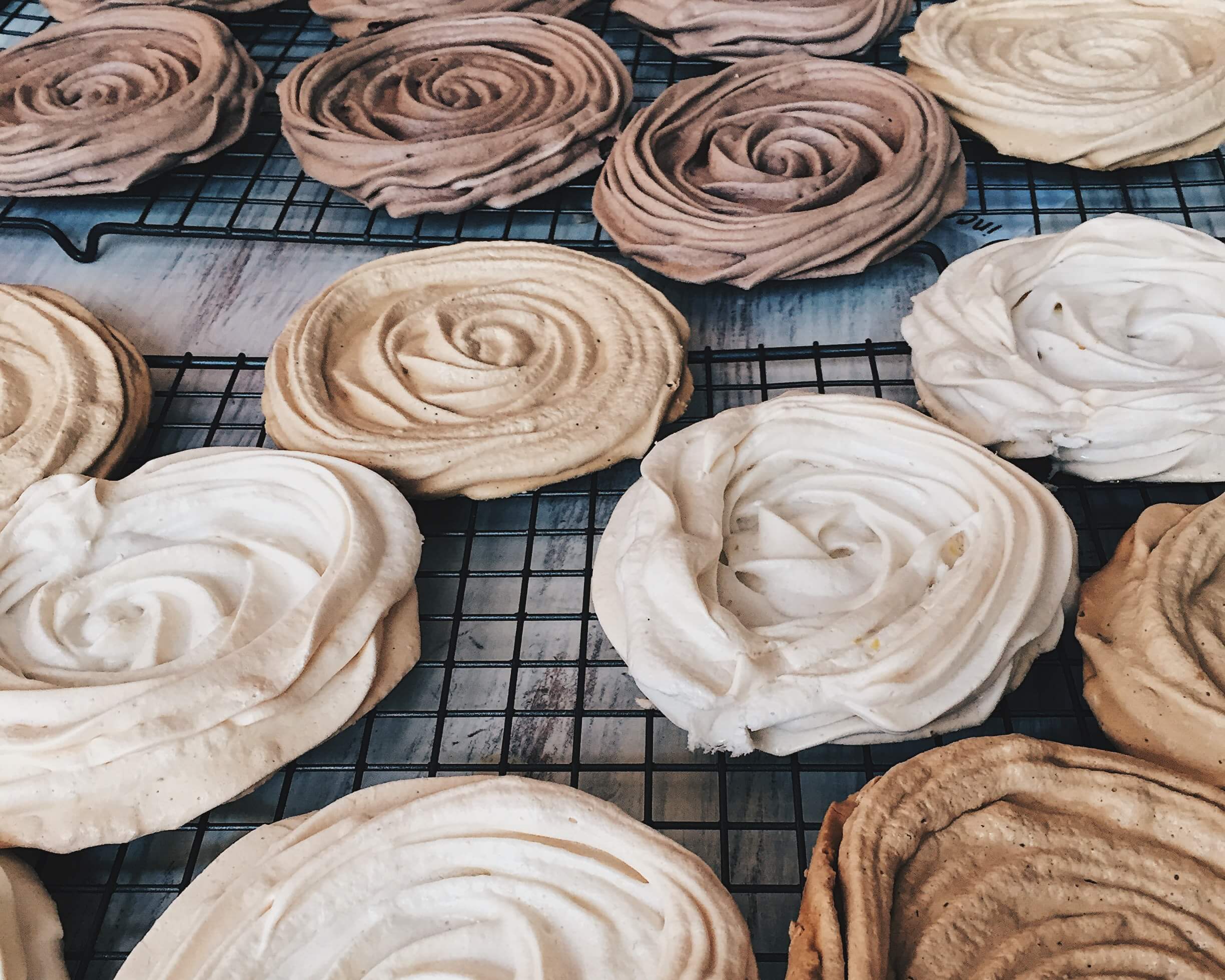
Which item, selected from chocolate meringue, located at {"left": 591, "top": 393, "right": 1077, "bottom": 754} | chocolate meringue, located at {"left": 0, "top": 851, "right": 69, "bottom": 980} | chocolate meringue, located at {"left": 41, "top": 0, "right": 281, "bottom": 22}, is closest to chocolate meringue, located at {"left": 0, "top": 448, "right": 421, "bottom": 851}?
chocolate meringue, located at {"left": 0, "top": 851, "right": 69, "bottom": 980}

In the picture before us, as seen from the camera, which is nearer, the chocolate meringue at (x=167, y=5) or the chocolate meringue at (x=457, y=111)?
the chocolate meringue at (x=457, y=111)

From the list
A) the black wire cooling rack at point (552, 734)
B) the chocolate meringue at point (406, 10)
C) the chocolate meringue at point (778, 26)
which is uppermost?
the chocolate meringue at point (406, 10)

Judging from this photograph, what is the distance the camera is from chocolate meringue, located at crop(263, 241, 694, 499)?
2.22m

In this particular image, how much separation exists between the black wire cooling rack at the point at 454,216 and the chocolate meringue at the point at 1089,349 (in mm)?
481

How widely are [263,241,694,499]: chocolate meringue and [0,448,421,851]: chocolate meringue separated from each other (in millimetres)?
155

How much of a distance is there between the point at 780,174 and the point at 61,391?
1.91 m

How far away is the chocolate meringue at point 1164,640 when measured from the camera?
1.68 meters

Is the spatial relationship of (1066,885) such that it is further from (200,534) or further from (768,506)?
(200,534)

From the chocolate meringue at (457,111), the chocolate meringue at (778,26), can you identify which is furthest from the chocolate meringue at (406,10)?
the chocolate meringue at (778,26)

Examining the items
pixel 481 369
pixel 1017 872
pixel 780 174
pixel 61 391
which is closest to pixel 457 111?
pixel 780 174

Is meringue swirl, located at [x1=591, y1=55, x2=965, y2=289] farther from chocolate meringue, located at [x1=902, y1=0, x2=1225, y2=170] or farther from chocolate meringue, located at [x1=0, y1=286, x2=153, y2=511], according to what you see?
chocolate meringue, located at [x1=0, y1=286, x2=153, y2=511]

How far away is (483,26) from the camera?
345 cm

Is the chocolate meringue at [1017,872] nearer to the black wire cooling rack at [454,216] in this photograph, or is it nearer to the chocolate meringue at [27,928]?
the chocolate meringue at [27,928]

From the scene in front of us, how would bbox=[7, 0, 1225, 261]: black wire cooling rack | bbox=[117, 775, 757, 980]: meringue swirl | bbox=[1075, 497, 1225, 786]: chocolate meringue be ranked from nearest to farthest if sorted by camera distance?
bbox=[117, 775, 757, 980]: meringue swirl, bbox=[1075, 497, 1225, 786]: chocolate meringue, bbox=[7, 0, 1225, 261]: black wire cooling rack
